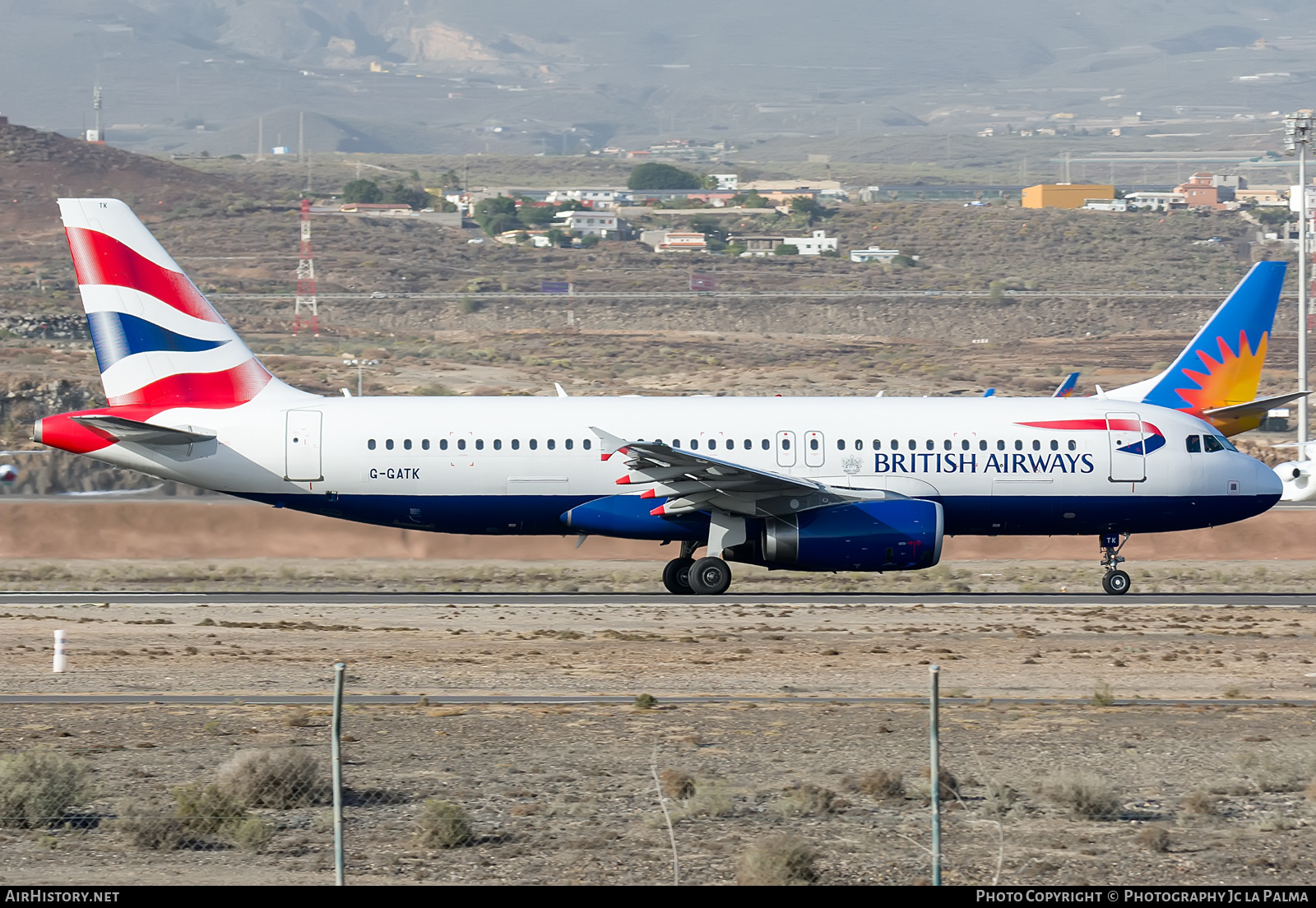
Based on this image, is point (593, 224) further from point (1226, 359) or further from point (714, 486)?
point (714, 486)

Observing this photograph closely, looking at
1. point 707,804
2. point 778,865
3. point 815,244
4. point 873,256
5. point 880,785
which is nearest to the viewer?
point 778,865

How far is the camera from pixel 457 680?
21234 millimetres

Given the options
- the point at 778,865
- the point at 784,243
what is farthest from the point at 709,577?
the point at 784,243

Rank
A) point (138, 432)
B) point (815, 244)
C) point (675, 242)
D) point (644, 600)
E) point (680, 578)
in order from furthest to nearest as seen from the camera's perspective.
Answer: point (675, 242), point (815, 244), point (680, 578), point (644, 600), point (138, 432)

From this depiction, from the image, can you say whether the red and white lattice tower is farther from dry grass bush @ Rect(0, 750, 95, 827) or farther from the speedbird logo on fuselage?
dry grass bush @ Rect(0, 750, 95, 827)

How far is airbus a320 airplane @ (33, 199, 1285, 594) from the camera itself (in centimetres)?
3084

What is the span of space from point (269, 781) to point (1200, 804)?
8094mm

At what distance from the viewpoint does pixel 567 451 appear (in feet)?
102

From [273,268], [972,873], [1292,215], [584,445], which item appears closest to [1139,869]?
[972,873]

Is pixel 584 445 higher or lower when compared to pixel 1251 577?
higher

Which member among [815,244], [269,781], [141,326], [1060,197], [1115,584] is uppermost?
[1060,197]

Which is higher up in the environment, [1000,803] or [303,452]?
[303,452]

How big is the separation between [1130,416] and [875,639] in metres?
10.1

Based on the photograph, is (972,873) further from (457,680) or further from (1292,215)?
(1292,215)
